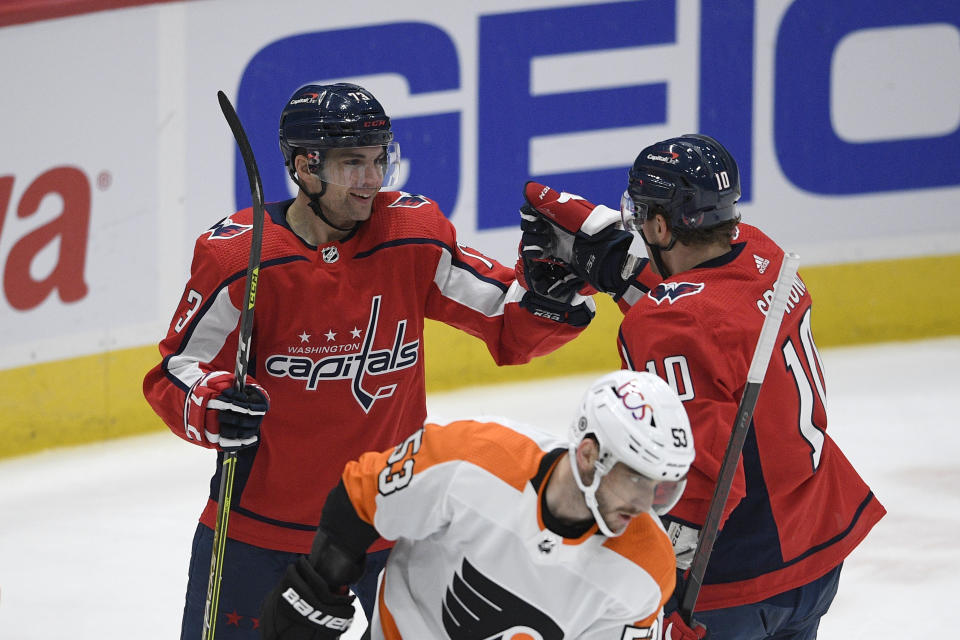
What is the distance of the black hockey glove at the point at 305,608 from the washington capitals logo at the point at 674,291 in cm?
77

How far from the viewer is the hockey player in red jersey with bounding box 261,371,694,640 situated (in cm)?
237

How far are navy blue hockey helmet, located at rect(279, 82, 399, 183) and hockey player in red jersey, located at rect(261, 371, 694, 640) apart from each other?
85 cm

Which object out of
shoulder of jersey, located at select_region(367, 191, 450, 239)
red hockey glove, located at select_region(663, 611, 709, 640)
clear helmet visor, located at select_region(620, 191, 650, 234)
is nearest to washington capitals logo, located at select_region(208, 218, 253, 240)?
shoulder of jersey, located at select_region(367, 191, 450, 239)

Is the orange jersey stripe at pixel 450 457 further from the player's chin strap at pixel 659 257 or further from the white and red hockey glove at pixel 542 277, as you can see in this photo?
the white and red hockey glove at pixel 542 277

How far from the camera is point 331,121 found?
3.15m

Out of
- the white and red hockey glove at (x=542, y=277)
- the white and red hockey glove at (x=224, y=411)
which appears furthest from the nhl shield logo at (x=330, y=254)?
the white and red hockey glove at (x=542, y=277)

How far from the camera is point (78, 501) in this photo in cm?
533

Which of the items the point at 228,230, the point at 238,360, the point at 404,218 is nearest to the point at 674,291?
the point at 404,218

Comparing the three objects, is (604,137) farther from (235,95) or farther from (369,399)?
(369,399)

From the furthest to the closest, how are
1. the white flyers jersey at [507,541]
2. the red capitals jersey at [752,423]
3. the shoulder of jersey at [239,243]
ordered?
1. the shoulder of jersey at [239,243]
2. the red capitals jersey at [752,423]
3. the white flyers jersey at [507,541]

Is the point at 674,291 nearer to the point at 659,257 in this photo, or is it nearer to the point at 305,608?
the point at 659,257

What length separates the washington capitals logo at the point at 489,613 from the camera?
2.49m

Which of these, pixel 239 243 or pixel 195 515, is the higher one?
pixel 239 243

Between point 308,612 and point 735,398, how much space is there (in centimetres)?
83
